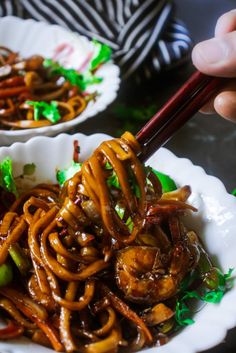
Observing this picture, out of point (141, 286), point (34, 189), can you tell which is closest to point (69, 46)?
point (34, 189)

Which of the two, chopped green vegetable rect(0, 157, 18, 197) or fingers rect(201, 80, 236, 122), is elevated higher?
fingers rect(201, 80, 236, 122)

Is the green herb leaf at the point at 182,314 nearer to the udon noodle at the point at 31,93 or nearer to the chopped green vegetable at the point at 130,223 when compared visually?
the chopped green vegetable at the point at 130,223

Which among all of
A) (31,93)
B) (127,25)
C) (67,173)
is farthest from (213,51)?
(127,25)

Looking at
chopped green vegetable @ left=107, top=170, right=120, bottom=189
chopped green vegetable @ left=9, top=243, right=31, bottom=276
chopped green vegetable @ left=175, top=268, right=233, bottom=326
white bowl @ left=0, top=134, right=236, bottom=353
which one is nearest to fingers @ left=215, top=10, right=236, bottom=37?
white bowl @ left=0, top=134, right=236, bottom=353

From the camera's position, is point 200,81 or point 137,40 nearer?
point 200,81

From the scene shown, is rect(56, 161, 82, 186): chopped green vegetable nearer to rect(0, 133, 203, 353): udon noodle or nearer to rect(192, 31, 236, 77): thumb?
rect(0, 133, 203, 353): udon noodle

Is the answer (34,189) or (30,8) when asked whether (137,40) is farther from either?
(34,189)
